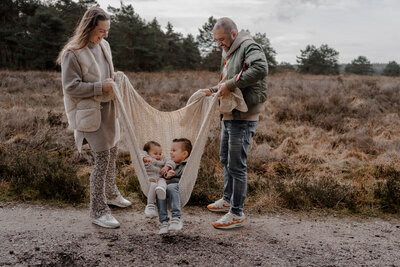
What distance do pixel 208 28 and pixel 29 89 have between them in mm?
28325

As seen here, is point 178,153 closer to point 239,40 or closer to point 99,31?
point 239,40

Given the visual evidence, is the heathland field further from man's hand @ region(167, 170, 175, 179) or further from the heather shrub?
man's hand @ region(167, 170, 175, 179)

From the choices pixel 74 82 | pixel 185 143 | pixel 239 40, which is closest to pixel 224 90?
pixel 239 40

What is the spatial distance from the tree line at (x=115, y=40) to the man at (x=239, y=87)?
70.5 feet

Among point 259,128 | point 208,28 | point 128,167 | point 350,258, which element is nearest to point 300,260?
point 350,258

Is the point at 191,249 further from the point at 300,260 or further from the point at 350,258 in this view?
the point at 350,258

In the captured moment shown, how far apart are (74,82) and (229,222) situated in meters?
2.22

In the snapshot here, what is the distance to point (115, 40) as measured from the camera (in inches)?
1094

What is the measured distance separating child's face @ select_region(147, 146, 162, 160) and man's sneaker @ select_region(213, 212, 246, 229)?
999mm

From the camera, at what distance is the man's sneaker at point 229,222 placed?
369 cm

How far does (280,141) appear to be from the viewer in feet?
24.3

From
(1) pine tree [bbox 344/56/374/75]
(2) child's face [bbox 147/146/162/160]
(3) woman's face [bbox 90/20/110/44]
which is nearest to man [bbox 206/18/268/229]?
(2) child's face [bbox 147/146/162/160]

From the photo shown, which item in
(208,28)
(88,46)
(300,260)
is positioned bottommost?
(300,260)

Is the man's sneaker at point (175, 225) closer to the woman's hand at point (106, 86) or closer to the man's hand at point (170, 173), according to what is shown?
the man's hand at point (170, 173)
